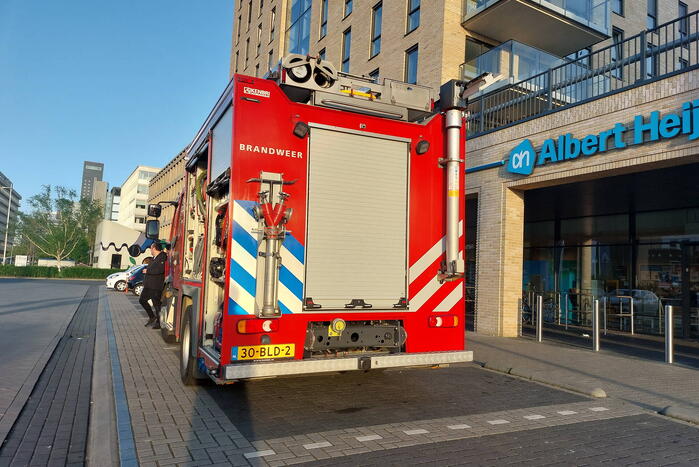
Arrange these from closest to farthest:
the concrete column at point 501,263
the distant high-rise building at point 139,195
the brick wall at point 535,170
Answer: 1. the brick wall at point 535,170
2. the concrete column at point 501,263
3. the distant high-rise building at point 139,195

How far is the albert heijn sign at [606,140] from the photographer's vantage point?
8.15 metres

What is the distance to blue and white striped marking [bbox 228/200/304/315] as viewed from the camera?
192 inches

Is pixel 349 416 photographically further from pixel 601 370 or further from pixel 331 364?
pixel 601 370

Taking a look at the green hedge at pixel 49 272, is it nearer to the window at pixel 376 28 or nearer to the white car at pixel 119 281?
the white car at pixel 119 281

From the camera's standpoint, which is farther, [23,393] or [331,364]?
[23,393]

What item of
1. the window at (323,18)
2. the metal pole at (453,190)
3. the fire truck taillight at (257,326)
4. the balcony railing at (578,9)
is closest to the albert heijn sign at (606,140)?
the metal pole at (453,190)

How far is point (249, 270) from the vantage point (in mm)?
4953

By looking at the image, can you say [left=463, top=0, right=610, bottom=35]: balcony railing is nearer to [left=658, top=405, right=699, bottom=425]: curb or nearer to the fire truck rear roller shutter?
the fire truck rear roller shutter

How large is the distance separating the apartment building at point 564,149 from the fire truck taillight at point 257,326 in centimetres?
573

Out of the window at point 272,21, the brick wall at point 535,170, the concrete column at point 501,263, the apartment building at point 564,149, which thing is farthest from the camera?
the window at point 272,21

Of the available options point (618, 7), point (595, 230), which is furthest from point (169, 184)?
point (595, 230)

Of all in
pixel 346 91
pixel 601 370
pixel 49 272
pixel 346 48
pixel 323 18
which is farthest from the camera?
pixel 49 272

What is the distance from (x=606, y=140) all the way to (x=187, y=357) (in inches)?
317

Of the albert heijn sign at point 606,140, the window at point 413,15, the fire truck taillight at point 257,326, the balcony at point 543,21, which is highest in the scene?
the window at point 413,15
